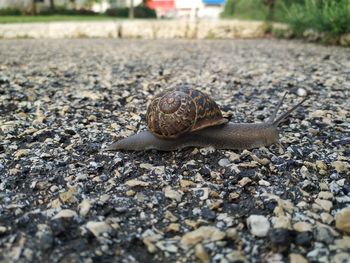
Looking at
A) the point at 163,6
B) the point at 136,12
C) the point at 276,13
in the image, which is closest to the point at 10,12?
the point at 136,12

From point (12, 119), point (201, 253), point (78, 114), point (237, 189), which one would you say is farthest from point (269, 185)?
point (12, 119)

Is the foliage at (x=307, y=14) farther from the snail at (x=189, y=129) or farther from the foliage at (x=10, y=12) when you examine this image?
the foliage at (x=10, y=12)

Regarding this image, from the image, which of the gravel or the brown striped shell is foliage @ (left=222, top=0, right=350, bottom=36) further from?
the brown striped shell

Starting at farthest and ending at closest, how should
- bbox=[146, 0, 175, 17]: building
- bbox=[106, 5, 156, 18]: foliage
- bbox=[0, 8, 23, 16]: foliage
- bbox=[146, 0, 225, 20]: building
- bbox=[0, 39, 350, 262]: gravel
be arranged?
bbox=[106, 5, 156, 18]: foliage
bbox=[146, 0, 175, 17]: building
bbox=[0, 8, 23, 16]: foliage
bbox=[146, 0, 225, 20]: building
bbox=[0, 39, 350, 262]: gravel

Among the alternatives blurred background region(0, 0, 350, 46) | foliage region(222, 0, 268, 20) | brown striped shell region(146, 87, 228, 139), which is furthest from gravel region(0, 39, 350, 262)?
foliage region(222, 0, 268, 20)

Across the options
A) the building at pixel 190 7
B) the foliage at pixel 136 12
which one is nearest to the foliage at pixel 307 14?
the building at pixel 190 7
